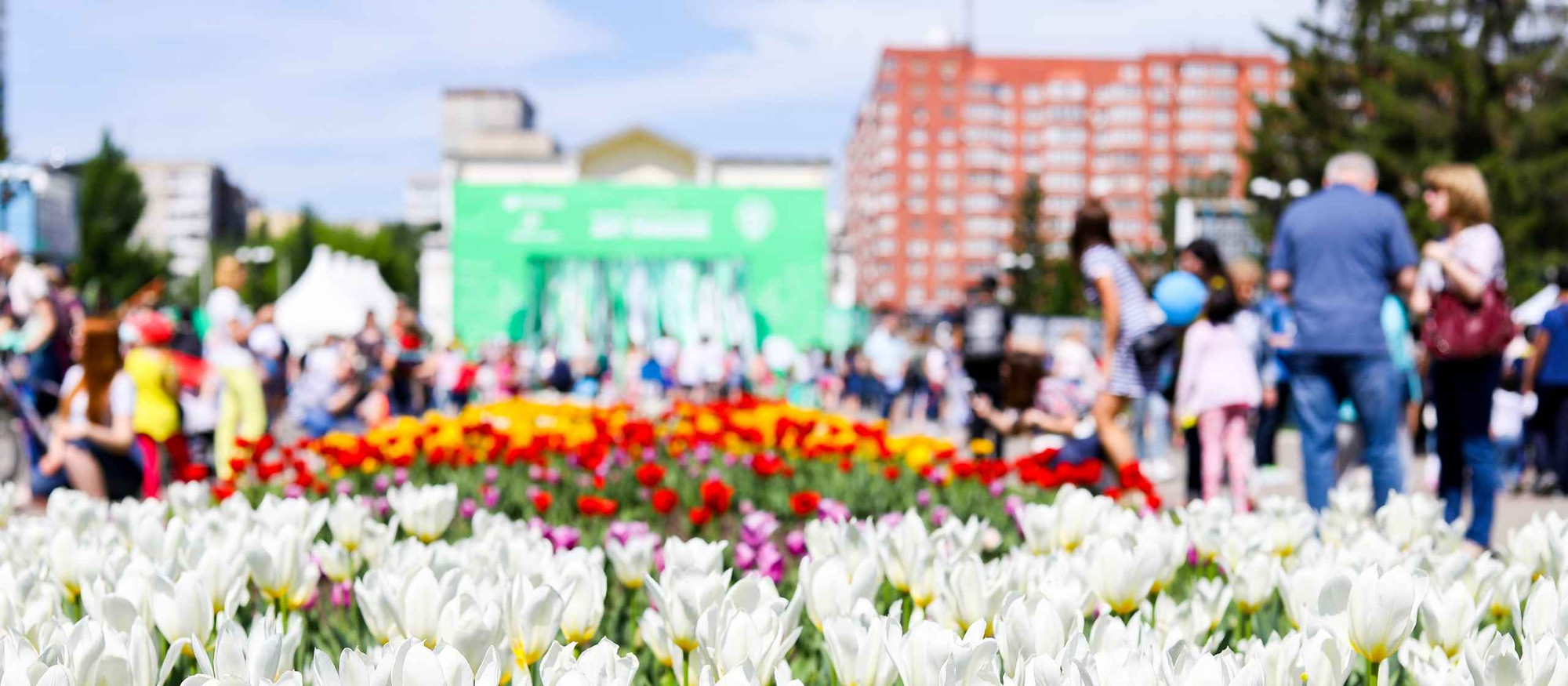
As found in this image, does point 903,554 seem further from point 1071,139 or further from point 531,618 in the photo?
point 1071,139

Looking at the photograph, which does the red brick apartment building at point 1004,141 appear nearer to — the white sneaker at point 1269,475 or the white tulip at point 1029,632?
the white sneaker at point 1269,475

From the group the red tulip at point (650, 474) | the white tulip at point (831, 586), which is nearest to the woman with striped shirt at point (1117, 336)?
the red tulip at point (650, 474)

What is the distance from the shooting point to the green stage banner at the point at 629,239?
107 feet

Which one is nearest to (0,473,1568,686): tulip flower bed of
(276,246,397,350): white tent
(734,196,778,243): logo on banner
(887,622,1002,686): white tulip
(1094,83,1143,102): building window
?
(887,622,1002,686): white tulip

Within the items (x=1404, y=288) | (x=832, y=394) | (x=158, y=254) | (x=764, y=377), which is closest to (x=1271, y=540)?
(x=1404, y=288)

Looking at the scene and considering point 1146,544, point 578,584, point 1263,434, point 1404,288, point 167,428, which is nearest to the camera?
point 578,584

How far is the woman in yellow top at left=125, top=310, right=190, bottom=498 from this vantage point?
23.9ft

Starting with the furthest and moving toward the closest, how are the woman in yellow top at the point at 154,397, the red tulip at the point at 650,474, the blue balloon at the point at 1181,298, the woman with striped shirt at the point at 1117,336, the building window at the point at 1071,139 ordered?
1. the building window at the point at 1071,139
2. the blue balloon at the point at 1181,298
3. the woman in yellow top at the point at 154,397
4. the woman with striped shirt at the point at 1117,336
5. the red tulip at the point at 650,474

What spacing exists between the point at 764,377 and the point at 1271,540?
21.3 metres

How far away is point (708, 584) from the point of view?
6.79ft

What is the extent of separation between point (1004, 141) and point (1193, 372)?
120989 millimetres

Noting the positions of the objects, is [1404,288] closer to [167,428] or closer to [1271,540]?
[1271,540]

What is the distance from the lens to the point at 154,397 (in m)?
7.33

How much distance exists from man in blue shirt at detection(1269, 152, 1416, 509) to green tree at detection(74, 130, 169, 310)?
58100 millimetres
